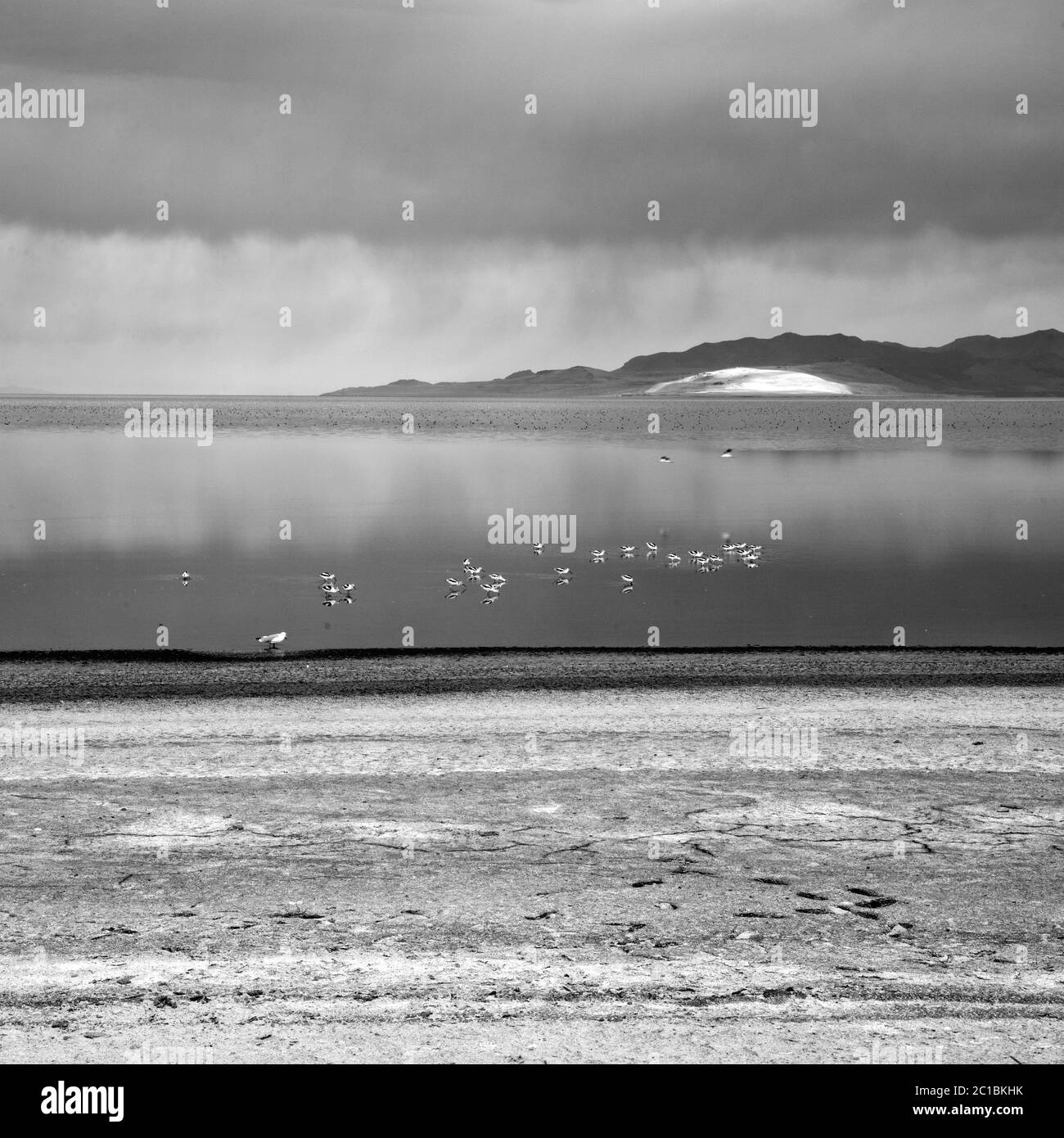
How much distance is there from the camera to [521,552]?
3569 centimetres

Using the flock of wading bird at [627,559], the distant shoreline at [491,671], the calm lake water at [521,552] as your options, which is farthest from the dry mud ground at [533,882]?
the flock of wading bird at [627,559]

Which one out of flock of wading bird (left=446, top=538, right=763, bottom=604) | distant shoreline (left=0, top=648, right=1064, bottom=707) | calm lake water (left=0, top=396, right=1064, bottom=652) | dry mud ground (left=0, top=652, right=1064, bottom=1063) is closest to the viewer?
dry mud ground (left=0, top=652, right=1064, bottom=1063)

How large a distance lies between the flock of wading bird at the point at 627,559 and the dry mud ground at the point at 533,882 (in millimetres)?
11879

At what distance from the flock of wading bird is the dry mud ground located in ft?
39.0

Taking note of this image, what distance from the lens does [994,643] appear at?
2322cm

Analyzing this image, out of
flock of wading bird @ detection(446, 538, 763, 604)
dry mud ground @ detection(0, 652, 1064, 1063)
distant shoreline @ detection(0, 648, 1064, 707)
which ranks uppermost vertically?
flock of wading bird @ detection(446, 538, 763, 604)

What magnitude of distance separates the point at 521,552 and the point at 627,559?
3194 mm

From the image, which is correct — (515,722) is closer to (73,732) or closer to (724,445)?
(73,732)

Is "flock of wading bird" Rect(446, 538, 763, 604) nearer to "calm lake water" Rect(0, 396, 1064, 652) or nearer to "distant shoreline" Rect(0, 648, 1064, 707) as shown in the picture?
"calm lake water" Rect(0, 396, 1064, 652)

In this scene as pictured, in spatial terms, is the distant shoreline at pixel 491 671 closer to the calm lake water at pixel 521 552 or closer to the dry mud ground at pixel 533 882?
the dry mud ground at pixel 533 882

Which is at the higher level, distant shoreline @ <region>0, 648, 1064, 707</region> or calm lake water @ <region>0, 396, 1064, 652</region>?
calm lake water @ <region>0, 396, 1064, 652</region>

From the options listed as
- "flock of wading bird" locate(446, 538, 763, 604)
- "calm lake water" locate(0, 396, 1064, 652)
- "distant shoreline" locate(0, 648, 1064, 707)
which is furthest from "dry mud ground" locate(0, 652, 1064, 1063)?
"flock of wading bird" locate(446, 538, 763, 604)

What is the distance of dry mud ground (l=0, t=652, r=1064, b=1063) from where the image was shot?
702cm
